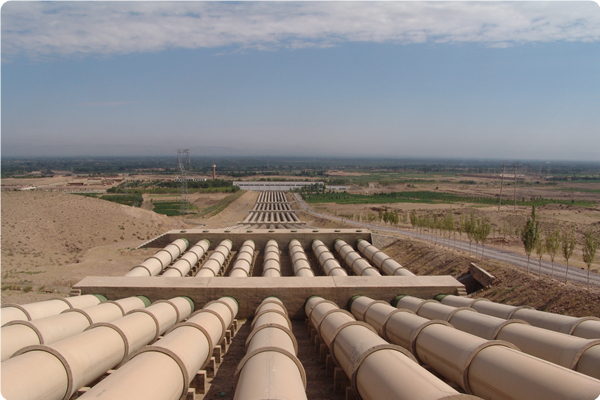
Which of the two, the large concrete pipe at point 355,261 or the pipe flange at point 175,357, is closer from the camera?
the pipe flange at point 175,357

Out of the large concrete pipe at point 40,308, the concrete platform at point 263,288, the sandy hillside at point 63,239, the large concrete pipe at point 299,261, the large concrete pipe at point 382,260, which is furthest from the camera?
the sandy hillside at point 63,239

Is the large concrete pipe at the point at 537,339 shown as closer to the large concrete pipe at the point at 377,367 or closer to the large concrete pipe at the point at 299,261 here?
the large concrete pipe at the point at 377,367

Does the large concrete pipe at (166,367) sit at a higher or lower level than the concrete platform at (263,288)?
higher

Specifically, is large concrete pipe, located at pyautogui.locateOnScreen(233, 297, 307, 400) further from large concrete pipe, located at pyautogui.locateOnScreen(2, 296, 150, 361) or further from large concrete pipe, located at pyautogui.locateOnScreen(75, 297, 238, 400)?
large concrete pipe, located at pyautogui.locateOnScreen(2, 296, 150, 361)

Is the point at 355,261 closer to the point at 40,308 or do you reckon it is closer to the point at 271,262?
the point at 271,262

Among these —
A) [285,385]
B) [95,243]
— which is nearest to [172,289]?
[285,385]

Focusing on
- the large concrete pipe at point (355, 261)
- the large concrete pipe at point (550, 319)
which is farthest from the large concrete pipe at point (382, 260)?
the large concrete pipe at point (550, 319)

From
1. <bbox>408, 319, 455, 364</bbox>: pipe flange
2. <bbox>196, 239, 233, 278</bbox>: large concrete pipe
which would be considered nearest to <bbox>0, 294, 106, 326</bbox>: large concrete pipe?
<bbox>196, 239, 233, 278</bbox>: large concrete pipe
